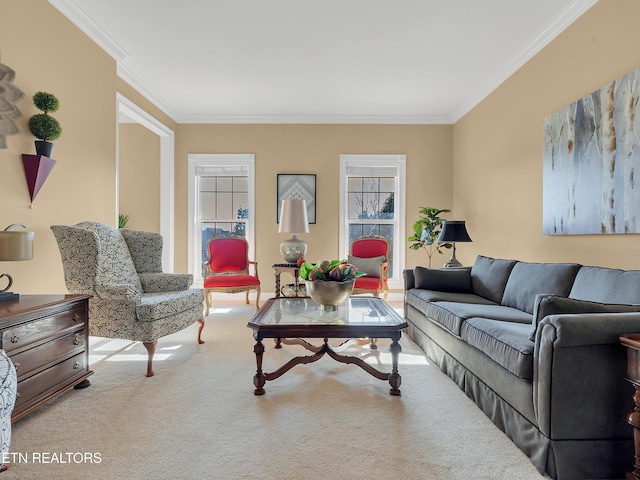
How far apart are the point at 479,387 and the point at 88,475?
2.05m

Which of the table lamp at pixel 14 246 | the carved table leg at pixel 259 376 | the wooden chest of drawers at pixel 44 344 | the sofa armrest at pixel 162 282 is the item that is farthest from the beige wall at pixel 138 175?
the carved table leg at pixel 259 376

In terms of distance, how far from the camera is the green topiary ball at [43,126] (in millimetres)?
2604

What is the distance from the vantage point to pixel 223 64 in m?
3.99

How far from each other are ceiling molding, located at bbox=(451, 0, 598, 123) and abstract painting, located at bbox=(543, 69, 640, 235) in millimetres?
730

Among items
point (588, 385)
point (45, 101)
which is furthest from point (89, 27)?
point (588, 385)

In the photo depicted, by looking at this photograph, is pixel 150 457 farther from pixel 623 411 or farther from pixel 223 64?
pixel 223 64

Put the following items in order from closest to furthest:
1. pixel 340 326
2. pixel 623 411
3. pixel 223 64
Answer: pixel 623 411
pixel 340 326
pixel 223 64

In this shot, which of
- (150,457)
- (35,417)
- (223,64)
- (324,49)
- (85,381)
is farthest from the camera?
(223,64)

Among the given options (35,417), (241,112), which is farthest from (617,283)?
(241,112)

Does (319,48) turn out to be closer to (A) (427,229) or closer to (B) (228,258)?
(A) (427,229)

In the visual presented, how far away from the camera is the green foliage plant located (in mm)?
2609

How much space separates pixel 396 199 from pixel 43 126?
14.8ft

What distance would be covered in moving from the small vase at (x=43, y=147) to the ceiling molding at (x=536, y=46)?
419 cm

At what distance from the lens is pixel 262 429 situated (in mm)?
1924
